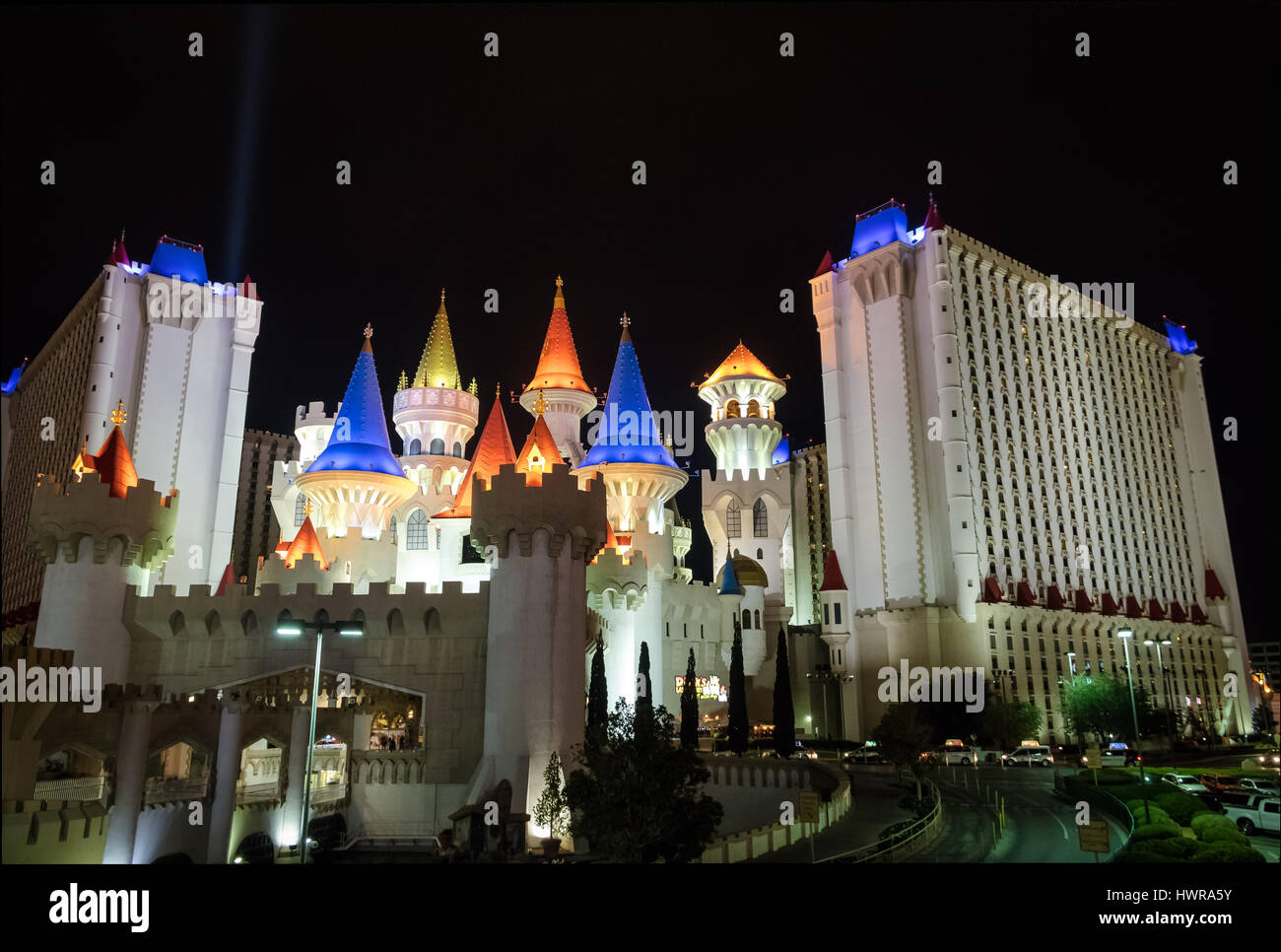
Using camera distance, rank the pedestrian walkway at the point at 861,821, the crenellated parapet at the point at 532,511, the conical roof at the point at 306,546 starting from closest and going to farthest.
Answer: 1. the pedestrian walkway at the point at 861,821
2. the crenellated parapet at the point at 532,511
3. the conical roof at the point at 306,546

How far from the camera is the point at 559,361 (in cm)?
5588

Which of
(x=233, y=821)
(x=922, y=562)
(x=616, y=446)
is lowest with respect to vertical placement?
(x=233, y=821)

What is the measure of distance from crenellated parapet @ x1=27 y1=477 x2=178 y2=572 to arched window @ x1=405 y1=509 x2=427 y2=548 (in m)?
16.0

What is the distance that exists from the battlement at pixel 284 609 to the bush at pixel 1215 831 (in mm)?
17874

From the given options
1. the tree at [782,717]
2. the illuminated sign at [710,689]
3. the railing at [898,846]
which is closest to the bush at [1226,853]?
the railing at [898,846]

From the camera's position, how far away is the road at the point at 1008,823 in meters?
20.5

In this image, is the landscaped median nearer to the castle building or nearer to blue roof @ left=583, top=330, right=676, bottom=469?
blue roof @ left=583, top=330, right=676, bottom=469

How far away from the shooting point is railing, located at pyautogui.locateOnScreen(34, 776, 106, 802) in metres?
22.7

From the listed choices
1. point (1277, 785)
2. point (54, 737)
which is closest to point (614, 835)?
point (54, 737)

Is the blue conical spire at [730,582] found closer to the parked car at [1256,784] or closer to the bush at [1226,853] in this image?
the parked car at [1256,784]
